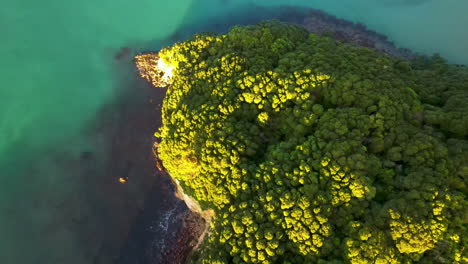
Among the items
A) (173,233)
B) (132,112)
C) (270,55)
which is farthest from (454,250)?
(132,112)

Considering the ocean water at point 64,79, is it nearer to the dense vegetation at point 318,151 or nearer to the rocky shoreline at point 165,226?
the rocky shoreline at point 165,226

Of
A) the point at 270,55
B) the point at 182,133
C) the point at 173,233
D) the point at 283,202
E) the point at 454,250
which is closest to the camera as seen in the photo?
the point at 454,250

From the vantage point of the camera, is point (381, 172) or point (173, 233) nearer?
point (381, 172)

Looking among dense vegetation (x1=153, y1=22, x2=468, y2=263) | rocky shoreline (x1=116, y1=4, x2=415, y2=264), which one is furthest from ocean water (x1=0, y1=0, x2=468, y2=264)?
dense vegetation (x1=153, y1=22, x2=468, y2=263)

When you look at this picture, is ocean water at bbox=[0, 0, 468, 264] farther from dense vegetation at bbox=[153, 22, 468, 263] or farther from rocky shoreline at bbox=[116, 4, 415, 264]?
dense vegetation at bbox=[153, 22, 468, 263]

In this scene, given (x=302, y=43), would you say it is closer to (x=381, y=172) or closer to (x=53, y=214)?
(x=381, y=172)

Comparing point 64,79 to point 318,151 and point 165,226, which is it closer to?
point 165,226
